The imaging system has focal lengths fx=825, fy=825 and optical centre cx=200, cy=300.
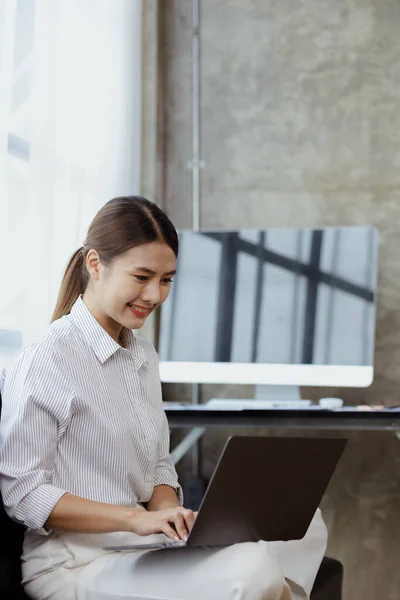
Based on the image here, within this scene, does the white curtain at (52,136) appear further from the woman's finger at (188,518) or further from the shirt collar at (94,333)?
the woman's finger at (188,518)

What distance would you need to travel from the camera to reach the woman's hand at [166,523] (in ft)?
4.65

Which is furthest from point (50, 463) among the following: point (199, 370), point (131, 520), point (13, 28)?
point (199, 370)

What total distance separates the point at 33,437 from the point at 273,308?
5.81 feet

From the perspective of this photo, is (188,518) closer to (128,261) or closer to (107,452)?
(107,452)

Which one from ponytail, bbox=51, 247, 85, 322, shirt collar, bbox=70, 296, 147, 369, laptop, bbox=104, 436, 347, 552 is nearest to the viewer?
laptop, bbox=104, 436, 347, 552

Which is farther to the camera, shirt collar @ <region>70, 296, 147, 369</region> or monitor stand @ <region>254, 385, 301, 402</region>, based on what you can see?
monitor stand @ <region>254, 385, 301, 402</region>

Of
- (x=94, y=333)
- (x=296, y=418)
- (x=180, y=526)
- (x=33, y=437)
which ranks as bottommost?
(x=296, y=418)

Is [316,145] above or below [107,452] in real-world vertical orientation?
above

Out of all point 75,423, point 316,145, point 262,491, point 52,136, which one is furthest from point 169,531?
point 316,145

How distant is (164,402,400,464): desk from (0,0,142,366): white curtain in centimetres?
61

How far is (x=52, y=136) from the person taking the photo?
8.73 ft

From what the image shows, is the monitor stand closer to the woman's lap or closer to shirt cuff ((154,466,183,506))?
shirt cuff ((154,466,183,506))

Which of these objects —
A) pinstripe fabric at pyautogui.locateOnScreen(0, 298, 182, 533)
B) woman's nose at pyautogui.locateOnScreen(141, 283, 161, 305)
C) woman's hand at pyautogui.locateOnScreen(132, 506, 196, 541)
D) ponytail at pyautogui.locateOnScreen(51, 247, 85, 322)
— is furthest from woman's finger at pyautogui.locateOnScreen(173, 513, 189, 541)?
ponytail at pyautogui.locateOnScreen(51, 247, 85, 322)

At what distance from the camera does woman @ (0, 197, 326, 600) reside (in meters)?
1.39
